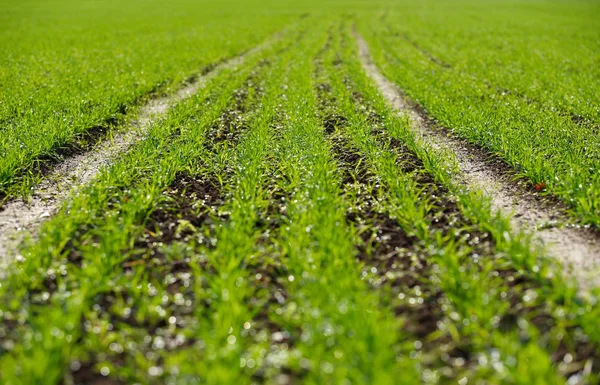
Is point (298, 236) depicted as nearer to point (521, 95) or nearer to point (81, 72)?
point (521, 95)

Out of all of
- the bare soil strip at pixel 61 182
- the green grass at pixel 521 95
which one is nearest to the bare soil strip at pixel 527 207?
the green grass at pixel 521 95

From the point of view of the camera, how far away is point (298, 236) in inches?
190

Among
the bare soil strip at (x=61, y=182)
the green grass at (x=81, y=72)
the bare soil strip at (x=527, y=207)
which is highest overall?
the green grass at (x=81, y=72)

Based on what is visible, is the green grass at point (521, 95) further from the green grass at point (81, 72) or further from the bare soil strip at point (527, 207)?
the green grass at point (81, 72)

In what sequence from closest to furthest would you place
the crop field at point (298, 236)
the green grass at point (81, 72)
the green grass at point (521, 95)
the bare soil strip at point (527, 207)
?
the crop field at point (298, 236), the bare soil strip at point (527, 207), the green grass at point (521, 95), the green grass at point (81, 72)

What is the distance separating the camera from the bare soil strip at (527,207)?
15.1 feet

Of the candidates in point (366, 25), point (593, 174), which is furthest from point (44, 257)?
point (366, 25)

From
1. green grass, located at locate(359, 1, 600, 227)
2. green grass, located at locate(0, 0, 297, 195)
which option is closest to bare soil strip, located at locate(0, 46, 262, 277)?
green grass, located at locate(0, 0, 297, 195)

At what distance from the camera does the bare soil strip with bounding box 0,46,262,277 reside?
17.1 ft

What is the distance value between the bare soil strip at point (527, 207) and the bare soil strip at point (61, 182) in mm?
4977

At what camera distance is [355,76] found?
14938 millimetres

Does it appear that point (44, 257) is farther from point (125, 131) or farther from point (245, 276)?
point (125, 131)

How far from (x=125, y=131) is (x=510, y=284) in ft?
24.5

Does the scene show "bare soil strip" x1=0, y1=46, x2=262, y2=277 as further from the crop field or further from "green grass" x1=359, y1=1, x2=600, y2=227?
"green grass" x1=359, y1=1, x2=600, y2=227
